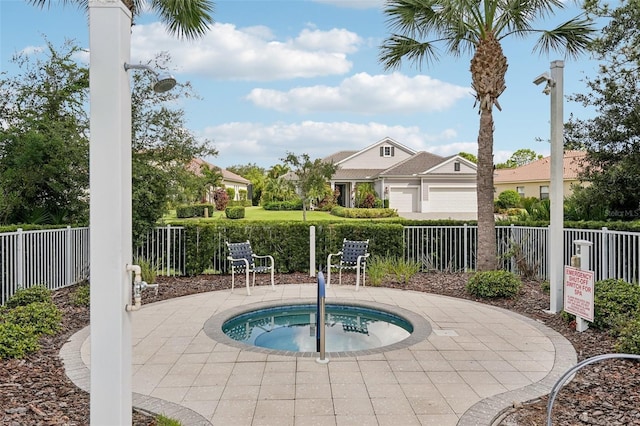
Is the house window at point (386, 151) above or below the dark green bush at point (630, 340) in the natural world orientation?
above

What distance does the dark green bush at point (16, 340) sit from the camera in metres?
5.03

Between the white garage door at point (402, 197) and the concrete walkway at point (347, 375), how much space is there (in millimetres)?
27172

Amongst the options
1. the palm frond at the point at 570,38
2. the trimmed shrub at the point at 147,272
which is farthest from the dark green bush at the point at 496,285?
the trimmed shrub at the point at 147,272

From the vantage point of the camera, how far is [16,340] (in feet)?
17.2

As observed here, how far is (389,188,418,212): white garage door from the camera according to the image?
112 ft

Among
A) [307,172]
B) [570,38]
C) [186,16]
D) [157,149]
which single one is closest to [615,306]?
[570,38]

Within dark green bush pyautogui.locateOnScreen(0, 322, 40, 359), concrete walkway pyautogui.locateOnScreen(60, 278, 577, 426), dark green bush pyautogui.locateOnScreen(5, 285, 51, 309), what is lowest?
Result: concrete walkway pyautogui.locateOnScreen(60, 278, 577, 426)

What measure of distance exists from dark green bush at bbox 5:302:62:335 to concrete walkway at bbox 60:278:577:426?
1.29 feet

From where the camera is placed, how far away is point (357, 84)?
19562 millimetres

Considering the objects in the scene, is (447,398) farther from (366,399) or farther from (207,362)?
(207,362)

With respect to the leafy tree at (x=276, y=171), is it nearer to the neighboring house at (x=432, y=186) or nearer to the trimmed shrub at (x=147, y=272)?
the neighboring house at (x=432, y=186)

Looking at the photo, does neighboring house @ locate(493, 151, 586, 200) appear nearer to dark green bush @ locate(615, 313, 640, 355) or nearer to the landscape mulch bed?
dark green bush @ locate(615, 313, 640, 355)

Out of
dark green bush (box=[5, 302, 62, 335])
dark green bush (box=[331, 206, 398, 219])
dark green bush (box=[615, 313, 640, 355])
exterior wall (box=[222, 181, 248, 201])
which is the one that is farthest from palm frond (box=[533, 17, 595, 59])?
exterior wall (box=[222, 181, 248, 201])

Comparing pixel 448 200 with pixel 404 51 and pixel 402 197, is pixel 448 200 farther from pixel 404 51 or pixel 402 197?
pixel 404 51
